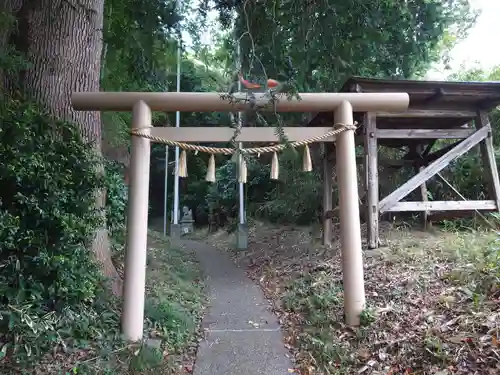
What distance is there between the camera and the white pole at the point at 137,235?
12.3 ft

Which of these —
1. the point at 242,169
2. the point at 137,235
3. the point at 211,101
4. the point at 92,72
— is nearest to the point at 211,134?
the point at 211,101

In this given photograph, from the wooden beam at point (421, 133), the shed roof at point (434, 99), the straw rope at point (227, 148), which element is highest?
the shed roof at point (434, 99)

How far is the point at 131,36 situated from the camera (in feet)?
21.1

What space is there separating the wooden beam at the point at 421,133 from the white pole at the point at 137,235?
4.08m

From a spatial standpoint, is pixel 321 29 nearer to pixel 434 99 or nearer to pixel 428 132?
pixel 434 99

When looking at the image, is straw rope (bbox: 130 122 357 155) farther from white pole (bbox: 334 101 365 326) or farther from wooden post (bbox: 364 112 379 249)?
wooden post (bbox: 364 112 379 249)

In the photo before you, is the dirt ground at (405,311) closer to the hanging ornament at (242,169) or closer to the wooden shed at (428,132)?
the wooden shed at (428,132)

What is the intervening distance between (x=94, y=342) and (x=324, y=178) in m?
5.65

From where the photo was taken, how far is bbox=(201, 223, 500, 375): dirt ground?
3.13 metres

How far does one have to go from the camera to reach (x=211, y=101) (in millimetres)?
4043

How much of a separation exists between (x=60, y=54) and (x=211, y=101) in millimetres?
1722

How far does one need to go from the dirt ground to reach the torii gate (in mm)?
385

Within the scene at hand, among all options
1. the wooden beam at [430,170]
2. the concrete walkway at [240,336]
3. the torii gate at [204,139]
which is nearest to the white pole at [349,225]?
the torii gate at [204,139]

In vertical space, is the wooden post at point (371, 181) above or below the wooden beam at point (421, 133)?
below
